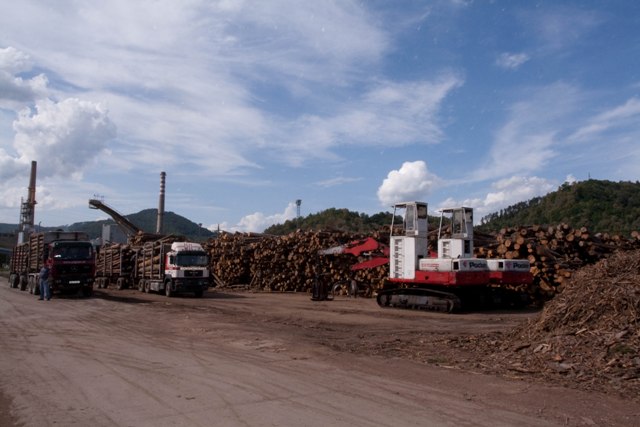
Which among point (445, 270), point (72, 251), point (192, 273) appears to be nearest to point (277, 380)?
point (445, 270)

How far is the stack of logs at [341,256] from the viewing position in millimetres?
19047

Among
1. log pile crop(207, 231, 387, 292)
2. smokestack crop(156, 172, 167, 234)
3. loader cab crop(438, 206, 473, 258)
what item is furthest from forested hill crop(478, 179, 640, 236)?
smokestack crop(156, 172, 167, 234)

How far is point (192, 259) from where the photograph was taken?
2700 centimetres

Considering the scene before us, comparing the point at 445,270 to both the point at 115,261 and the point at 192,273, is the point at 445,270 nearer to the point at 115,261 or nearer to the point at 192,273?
the point at 192,273

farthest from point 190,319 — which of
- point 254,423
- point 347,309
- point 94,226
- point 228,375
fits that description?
point 94,226

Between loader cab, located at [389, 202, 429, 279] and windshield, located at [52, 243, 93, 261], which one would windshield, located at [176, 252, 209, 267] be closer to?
windshield, located at [52, 243, 93, 261]

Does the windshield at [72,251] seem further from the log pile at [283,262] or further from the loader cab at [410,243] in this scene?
the loader cab at [410,243]

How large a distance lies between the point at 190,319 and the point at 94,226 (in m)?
130

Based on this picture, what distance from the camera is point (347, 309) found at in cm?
1925

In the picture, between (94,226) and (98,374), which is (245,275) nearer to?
(98,374)

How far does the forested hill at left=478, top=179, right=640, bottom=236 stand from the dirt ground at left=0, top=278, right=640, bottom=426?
77.6 ft

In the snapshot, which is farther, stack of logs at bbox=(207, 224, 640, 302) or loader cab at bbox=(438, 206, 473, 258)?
stack of logs at bbox=(207, 224, 640, 302)

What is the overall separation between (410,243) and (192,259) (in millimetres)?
12783

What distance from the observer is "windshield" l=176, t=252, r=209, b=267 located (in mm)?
26766
